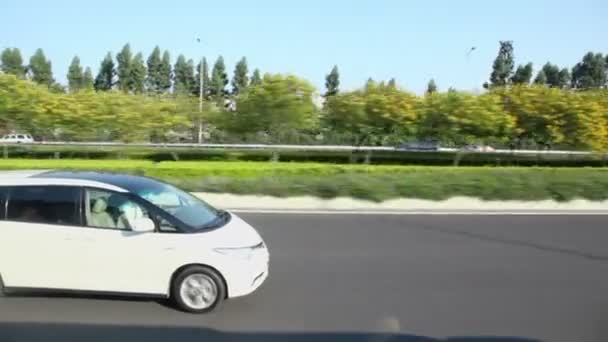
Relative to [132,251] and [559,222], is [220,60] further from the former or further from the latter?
[132,251]

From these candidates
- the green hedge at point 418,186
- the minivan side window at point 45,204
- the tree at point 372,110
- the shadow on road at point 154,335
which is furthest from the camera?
the tree at point 372,110

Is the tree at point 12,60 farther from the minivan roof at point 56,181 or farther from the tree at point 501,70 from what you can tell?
the minivan roof at point 56,181

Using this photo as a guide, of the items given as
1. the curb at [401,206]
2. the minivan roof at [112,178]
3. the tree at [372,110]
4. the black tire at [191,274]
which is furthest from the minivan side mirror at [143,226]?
the tree at [372,110]

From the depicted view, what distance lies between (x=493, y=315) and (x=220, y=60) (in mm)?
73819

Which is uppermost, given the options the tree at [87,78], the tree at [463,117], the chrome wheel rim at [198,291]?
the tree at [87,78]

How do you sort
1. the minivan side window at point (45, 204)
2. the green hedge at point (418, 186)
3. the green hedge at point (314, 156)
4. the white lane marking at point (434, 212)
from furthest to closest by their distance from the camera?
the green hedge at point (314, 156), the green hedge at point (418, 186), the white lane marking at point (434, 212), the minivan side window at point (45, 204)

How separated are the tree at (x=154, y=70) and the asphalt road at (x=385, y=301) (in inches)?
2885

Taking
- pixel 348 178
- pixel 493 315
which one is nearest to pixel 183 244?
pixel 493 315

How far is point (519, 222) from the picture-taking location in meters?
12.7

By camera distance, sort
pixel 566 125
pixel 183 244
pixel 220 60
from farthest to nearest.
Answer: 1. pixel 220 60
2. pixel 566 125
3. pixel 183 244

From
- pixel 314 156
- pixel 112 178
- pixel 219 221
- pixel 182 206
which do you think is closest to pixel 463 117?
pixel 314 156

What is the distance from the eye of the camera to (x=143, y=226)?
5754 mm

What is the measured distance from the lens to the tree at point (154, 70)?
3147 inches

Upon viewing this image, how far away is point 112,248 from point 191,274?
786mm
